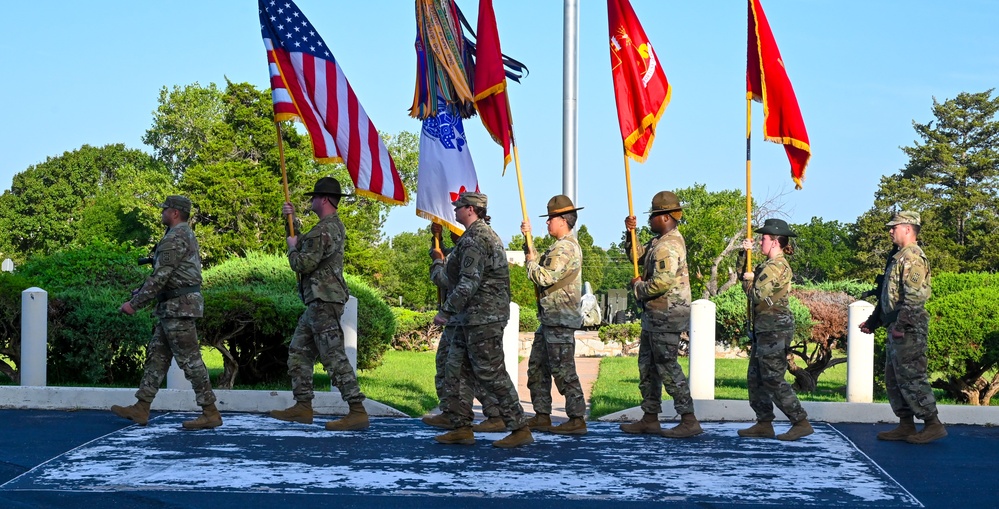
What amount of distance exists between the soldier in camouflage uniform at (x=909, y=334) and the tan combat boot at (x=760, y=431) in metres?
0.98

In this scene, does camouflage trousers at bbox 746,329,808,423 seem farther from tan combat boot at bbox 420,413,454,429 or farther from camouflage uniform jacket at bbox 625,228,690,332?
tan combat boot at bbox 420,413,454,429

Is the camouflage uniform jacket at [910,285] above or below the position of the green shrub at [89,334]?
above

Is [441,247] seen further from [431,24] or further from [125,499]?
[125,499]

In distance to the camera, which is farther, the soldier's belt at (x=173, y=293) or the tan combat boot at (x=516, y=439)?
the soldier's belt at (x=173, y=293)

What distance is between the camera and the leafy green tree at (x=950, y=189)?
5909cm

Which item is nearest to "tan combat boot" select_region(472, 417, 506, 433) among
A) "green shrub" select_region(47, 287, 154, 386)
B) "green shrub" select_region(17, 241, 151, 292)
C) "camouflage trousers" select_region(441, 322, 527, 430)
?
"camouflage trousers" select_region(441, 322, 527, 430)

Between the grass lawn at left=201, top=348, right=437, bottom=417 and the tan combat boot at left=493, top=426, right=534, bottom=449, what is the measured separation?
8.06ft

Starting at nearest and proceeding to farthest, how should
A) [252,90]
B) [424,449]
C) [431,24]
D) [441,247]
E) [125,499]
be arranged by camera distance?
1. [125,499]
2. [424,449]
3. [441,247]
4. [431,24]
5. [252,90]

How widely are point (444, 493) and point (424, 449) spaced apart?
1701 millimetres

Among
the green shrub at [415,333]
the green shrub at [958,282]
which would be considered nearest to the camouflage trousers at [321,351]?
the green shrub at [958,282]

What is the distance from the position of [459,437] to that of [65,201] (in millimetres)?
73118

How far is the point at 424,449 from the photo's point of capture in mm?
8508

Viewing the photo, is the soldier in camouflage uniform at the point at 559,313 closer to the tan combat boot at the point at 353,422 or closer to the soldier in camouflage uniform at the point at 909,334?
the tan combat boot at the point at 353,422

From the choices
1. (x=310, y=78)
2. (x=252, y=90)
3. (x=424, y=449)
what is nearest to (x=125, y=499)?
(x=424, y=449)
